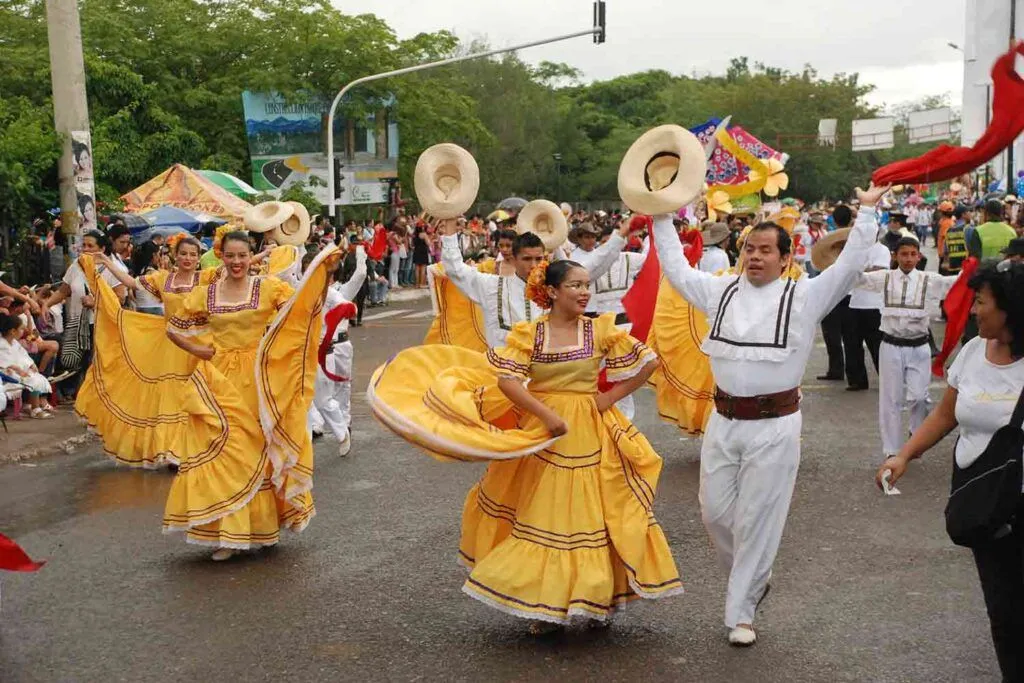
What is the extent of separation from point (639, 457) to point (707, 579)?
1.17m

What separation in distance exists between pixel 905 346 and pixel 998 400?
552 cm

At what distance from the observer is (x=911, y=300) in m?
10.0

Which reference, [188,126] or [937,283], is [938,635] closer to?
[937,283]

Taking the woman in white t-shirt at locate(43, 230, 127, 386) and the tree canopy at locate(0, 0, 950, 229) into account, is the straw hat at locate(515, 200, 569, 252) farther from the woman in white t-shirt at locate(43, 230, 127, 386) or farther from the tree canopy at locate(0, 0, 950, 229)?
the tree canopy at locate(0, 0, 950, 229)

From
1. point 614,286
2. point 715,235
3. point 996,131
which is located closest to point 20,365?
point 614,286

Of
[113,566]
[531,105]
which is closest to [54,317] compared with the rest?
[113,566]

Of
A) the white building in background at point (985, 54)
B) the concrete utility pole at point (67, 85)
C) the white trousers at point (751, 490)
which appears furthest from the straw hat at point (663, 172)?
the white building in background at point (985, 54)

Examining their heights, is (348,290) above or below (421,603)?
above

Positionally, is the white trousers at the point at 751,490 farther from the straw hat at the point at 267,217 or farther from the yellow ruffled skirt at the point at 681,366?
the straw hat at the point at 267,217

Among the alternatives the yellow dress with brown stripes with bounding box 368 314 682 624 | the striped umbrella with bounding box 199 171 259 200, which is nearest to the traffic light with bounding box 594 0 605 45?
the striped umbrella with bounding box 199 171 259 200

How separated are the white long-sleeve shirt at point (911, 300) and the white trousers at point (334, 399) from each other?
423cm

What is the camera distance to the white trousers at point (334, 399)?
1073cm

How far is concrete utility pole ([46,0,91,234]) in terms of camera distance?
45.4ft

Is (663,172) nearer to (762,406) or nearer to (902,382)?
(762,406)
